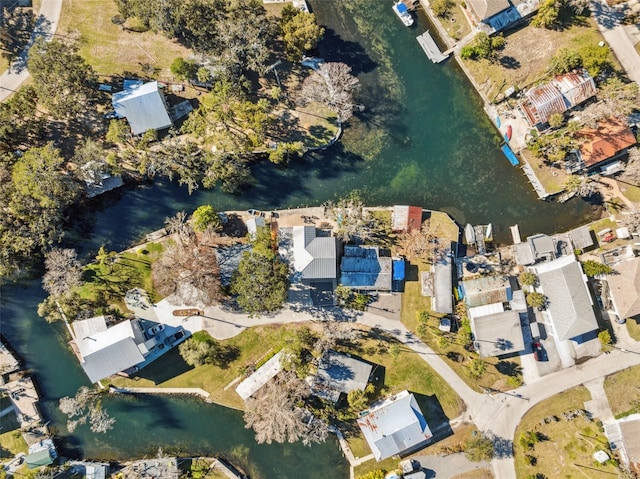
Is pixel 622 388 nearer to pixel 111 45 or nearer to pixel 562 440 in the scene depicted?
pixel 562 440

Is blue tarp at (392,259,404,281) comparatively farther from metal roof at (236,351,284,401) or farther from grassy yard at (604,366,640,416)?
grassy yard at (604,366,640,416)

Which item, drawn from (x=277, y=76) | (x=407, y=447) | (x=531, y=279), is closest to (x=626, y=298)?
(x=531, y=279)

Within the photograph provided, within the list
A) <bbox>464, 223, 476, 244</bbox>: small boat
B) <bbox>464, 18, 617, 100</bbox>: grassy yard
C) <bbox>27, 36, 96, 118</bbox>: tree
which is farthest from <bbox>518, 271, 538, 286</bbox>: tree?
<bbox>27, 36, 96, 118</bbox>: tree

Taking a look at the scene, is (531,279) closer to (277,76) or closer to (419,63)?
(419,63)

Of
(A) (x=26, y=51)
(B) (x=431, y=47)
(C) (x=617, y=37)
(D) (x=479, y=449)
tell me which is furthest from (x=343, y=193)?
(A) (x=26, y=51)

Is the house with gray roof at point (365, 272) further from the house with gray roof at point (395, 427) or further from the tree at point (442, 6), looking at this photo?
the tree at point (442, 6)

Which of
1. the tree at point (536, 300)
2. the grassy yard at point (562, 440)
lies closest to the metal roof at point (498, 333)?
the tree at point (536, 300)

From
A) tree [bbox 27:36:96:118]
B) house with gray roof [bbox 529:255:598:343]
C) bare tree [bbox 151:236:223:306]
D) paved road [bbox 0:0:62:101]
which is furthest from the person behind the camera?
paved road [bbox 0:0:62:101]
